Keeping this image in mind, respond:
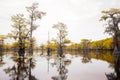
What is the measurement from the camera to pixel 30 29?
3775 centimetres

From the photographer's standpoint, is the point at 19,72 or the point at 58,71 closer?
the point at 19,72

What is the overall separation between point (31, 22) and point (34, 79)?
2907cm

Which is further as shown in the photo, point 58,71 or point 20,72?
point 58,71

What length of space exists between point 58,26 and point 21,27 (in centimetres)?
1743

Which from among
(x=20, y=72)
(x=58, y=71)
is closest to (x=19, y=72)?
(x=20, y=72)

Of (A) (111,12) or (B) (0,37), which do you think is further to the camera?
(B) (0,37)

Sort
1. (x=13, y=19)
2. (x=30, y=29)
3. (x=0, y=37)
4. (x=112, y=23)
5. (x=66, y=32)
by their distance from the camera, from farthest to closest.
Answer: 1. (x=0, y=37)
2. (x=66, y=32)
3. (x=112, y=23)
4. (x=13, y=19)
5. (x=30, y=29)

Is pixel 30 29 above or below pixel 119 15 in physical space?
below

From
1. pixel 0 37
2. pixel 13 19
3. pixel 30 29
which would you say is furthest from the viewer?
pixel 0 37

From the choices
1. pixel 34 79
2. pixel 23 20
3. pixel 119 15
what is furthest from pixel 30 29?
pixel 34 79

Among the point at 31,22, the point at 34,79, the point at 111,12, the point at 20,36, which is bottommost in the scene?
the point at 34,79

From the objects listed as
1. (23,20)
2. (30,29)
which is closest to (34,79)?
(30,29)

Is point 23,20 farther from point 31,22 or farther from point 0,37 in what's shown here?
point 0,37

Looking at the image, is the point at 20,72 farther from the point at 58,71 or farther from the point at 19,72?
the point at 58,71
